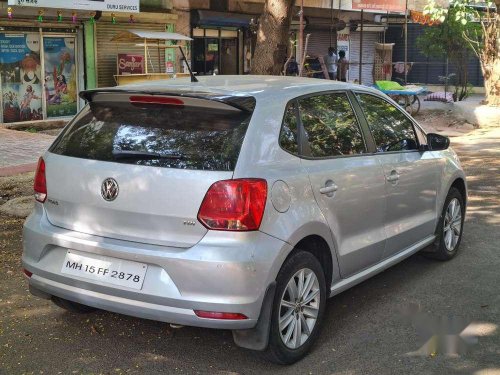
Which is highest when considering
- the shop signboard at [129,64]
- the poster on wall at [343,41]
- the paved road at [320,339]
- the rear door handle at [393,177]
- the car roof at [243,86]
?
the poster on wall at [343,41]

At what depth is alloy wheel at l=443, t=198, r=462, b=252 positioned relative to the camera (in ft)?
18.9

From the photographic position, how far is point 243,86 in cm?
411

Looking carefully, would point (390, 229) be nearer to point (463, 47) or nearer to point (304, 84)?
point (304, 84)

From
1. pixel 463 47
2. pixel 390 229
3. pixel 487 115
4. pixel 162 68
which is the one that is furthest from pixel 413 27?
A: pixel 390 229

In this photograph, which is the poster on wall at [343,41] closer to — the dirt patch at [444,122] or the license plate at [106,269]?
the dirt patch at [444,122]

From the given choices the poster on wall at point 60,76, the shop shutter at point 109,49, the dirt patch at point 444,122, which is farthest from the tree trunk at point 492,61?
the poster on wall at point 60,76

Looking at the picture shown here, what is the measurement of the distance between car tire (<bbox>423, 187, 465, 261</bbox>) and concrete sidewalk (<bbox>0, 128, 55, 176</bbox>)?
6373 mm

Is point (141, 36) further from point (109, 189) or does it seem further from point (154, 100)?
point (109, 189)

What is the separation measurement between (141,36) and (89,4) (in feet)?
4.62

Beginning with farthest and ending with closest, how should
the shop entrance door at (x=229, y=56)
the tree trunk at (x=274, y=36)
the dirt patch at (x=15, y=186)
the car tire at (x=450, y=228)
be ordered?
1. the shop entrance door at (x=229, y=56)
2. the tree trunk at (x=274, y=36)
3. the dirt patch at (x=15, y=186)
4. the car tire at (x=450, y=228)

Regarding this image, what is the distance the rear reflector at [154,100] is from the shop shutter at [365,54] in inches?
888

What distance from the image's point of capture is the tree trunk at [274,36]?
864 cm

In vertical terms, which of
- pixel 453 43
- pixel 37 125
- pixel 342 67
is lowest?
pixel 37 125

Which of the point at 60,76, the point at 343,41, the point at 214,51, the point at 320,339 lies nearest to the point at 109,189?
the point at 320,339
